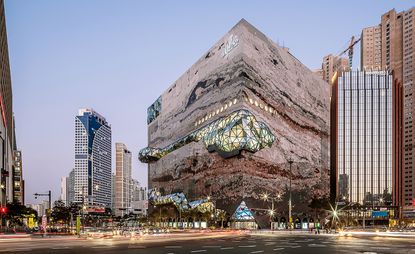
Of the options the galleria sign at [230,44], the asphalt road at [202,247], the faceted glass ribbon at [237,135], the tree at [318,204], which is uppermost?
the galleria sign at [230,44]

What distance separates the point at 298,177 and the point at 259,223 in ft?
83.7

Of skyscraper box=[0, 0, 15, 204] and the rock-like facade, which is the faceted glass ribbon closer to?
→ the rock-like facade

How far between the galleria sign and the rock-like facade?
25 centimetres

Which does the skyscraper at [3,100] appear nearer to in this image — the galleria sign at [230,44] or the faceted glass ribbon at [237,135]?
the faceted glass ribbon at [237,135]

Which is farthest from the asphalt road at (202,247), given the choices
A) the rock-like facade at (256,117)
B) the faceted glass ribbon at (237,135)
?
the faceted glass ribbon at (237,135)

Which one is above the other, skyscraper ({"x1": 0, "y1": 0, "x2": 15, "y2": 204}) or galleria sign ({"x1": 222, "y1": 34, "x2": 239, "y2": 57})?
galleria sign ({"x1": 222, "y1": 34, "x2": 239, "y2": 57})

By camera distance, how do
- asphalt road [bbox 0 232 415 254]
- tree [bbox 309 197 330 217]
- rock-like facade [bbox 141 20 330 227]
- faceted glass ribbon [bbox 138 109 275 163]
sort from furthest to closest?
tree [bbox 309 197 330 217]
rock-like facade [bbox 141 20 330 227]
faceted glass ribbon [bbox 138 109 275 163]
asphalt road [bbox 0 232 415 254]

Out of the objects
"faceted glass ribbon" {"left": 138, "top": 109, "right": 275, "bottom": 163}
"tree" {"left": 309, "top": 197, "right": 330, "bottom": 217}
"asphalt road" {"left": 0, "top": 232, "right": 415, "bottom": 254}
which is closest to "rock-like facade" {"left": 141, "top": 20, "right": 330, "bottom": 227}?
"faceted glass ribbon" {"left": 138, "top": 109, "right": 275, "bottom": 163}

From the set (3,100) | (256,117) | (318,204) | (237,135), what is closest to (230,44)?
(256,117)

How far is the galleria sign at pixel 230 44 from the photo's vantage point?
118738 millimetres

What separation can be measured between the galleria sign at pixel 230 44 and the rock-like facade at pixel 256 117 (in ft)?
0.82

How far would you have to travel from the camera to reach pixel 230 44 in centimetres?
12219

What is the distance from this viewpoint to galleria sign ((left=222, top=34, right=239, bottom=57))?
390 ft

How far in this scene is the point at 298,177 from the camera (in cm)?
13225
